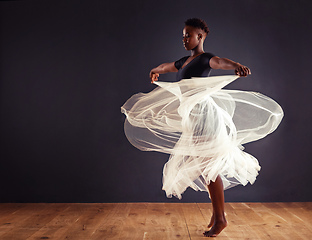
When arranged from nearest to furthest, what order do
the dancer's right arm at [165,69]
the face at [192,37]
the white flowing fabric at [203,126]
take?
the white flowing fabric at [203,126], the face at [192,37], the dancer's right arm at [165,69]

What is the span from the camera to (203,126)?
225cm

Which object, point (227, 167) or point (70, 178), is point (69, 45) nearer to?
point (70, 178)

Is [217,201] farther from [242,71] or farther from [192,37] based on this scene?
[192,37]

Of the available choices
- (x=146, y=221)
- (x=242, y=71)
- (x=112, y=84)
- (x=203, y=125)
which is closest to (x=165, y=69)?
(x=203, y=125)

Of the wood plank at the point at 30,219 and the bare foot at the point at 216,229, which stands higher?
the wood plank at the point at 30,219

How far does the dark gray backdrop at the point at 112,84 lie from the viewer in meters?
3.44

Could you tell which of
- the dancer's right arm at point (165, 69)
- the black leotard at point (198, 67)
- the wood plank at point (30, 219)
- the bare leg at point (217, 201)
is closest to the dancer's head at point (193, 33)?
the black leotard at point (198, 67)

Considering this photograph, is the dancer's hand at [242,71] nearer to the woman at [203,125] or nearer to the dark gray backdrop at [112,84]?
the woman at [203,125]

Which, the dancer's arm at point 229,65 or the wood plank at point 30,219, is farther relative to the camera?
the wood plank at point 30,219

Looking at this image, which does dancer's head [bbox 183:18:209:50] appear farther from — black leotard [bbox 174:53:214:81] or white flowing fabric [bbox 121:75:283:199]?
white flowing fabric [bbox 121:75:283:199]

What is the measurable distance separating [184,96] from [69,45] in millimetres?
1735

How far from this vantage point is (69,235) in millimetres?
2270

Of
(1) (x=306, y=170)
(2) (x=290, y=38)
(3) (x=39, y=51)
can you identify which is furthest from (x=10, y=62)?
(1) (x=306, y=170)

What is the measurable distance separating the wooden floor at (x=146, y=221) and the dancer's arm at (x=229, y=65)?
40.3 inches
